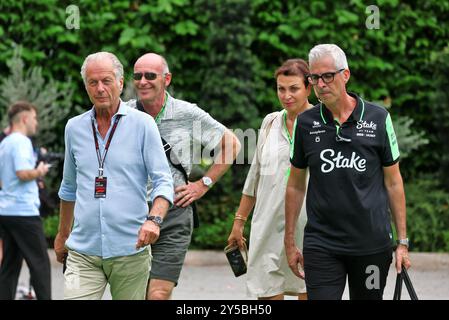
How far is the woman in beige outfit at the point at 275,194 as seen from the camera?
6773 millimetres

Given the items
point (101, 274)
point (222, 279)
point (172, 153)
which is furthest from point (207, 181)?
point (222, 279)

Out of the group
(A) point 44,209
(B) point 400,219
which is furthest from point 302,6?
(B) point 400,219

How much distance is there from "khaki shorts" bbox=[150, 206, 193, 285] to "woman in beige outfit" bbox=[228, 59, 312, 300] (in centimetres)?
46

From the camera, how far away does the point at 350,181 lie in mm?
5367

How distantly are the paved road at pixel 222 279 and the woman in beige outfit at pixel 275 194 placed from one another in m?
3.13

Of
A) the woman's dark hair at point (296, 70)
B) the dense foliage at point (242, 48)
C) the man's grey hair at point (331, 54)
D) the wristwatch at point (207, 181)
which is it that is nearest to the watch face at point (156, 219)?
the man's grey hair at point (331, 54)

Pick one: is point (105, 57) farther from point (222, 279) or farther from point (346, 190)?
point (222, 279)

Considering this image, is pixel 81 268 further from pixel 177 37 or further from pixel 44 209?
pixel 177 37

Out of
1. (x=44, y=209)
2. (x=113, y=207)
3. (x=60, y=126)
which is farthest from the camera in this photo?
(x=60, y=126)

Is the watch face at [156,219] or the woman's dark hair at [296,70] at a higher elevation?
the woman's dark hair at [296,70]

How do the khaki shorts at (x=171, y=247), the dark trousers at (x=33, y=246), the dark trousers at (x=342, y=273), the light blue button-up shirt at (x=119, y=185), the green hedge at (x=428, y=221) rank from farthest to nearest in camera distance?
the green hedge at (x=428, y=221) < the dark trousers at (x=33, y=246) < the khaki shorts at (x=171, y=247) < the dark trousers at (x=342, y=273) < the light blue button-up shirt at (x=119, y=185)

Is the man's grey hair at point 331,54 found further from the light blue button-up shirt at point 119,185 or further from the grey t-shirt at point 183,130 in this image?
the grey t-shirt at point 183,130

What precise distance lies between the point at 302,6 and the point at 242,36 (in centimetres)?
126
